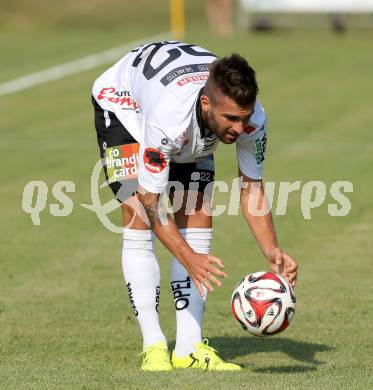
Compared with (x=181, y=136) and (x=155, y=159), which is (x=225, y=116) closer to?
(x=181, y=136)

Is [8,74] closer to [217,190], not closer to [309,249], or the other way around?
[217,190]

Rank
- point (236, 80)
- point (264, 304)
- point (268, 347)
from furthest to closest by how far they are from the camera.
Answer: point (268, 347), point (264, 304), point (236, 80)

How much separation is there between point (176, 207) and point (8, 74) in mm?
19294

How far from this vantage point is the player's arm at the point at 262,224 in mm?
7336

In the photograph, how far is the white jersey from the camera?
22.6 ft

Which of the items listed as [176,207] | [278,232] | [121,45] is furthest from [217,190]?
[121,45]

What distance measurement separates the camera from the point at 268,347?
8266 mm

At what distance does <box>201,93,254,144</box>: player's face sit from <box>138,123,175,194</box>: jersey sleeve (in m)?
0.29

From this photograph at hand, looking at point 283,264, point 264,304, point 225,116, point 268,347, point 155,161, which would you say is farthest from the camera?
point 268,347

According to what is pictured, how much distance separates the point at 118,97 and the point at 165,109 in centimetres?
83

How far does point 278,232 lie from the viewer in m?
12.6

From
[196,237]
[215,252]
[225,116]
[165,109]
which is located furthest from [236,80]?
[215,252]

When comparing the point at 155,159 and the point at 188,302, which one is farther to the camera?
the point at 188,302

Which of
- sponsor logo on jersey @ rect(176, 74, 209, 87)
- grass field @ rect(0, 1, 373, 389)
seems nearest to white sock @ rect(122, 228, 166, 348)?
grass field @ rect(0, 1, 373, 389)
